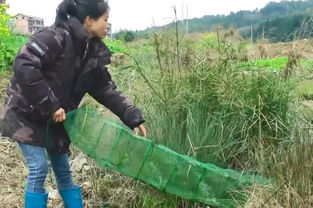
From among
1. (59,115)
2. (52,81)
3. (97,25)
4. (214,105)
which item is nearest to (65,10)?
(97,25)

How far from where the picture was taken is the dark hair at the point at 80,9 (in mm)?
3918

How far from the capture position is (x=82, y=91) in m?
4.18

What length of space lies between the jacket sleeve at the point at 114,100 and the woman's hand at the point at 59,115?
509 millimetres

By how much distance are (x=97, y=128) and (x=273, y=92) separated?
5.07ft

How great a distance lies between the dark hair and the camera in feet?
12.9

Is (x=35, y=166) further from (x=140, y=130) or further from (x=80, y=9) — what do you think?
(x=80, y=9)

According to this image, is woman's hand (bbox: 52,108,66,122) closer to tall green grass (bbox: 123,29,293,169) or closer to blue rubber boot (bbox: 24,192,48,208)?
blue rubber boot (bbox: 24,192,48,208)

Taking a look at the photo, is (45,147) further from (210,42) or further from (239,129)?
(210,42)

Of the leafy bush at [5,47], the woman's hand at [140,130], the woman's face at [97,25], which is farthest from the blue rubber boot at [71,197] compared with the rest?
the leafy bush at [5,47]

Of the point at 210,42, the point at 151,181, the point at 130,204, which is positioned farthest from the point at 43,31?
the point at 210,42

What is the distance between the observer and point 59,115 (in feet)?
12.4

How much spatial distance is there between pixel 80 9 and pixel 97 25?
0.50 feet

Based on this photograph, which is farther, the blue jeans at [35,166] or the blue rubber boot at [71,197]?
the blue rubber boot at [71,197]

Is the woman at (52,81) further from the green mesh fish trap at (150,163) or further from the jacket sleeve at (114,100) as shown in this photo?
the green mesh fish trap at (150,163)
